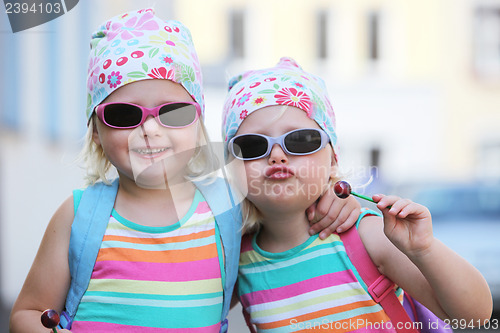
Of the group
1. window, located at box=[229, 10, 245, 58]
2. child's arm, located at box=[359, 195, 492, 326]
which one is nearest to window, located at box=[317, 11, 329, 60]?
window, located at box=[229, 10, 245, 58]

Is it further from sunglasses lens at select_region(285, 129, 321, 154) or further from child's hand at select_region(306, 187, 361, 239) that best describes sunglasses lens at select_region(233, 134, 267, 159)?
child's hand at select_region(306, 187, 361, 239)

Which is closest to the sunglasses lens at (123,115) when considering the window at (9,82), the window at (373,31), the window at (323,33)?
the window at (9,82)

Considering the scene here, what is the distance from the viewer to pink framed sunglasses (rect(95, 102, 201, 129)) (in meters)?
1.83

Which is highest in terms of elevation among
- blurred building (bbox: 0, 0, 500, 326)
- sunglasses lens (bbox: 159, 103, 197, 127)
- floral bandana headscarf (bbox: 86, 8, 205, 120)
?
floral bandana headscarf (bbox: 86, 8, 205, 120)

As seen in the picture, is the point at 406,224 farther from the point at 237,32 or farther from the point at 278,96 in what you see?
the point at 237,32

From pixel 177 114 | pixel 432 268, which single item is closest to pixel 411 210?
pixel 432 268

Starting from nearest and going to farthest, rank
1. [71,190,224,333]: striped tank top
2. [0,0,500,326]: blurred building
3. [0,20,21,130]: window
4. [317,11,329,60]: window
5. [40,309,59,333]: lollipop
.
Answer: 1. [40,309,59,333]: lollipop
2. [71,190,224,333]: striped tank top
3. [0,20,21,130]: window
4. [0,0,500,326]: blurred building
5. [317,11,329,60]: window

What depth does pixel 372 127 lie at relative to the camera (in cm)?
1280

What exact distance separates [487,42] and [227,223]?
40.5ft

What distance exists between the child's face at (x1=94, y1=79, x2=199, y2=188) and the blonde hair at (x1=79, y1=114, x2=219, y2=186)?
0.47 ft

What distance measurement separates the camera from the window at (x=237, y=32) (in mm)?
12945

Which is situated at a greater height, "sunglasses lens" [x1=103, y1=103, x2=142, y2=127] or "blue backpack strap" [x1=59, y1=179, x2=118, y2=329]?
"sunglasses lens" [x1=103, y1=103, x2=142, y2=127]

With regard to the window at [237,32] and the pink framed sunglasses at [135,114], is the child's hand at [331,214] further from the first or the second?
the window at [237,32]

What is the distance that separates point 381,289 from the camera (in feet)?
6.04
